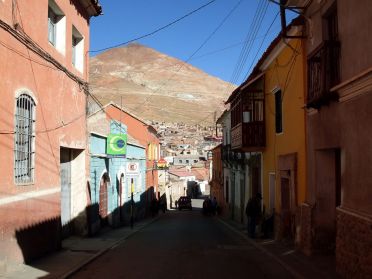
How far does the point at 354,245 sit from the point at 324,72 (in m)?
3.57

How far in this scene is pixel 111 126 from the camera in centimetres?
2605

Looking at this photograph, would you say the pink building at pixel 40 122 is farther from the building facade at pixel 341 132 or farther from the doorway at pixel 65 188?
the building facade at pixel 341 132

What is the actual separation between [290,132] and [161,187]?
43002 mm

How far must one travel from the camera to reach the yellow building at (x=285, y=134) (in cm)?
1406

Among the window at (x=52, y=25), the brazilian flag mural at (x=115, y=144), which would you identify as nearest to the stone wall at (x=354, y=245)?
the window at (x=52, y=25)

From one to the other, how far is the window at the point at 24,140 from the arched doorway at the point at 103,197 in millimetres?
9278

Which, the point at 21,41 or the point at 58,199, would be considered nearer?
the point at 21,41

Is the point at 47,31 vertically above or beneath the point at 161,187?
above

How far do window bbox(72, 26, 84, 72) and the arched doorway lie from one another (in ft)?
19.3

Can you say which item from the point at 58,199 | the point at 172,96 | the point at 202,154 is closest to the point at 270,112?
the point at 58,199

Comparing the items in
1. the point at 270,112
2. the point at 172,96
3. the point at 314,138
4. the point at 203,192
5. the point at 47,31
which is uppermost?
the point at 172,96

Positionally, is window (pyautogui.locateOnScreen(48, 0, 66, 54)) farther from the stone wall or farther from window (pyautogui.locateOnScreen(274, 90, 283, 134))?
the stone wall

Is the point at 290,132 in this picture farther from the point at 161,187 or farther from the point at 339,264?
the point at 161,187

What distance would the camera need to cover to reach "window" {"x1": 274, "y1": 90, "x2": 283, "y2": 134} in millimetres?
17281
